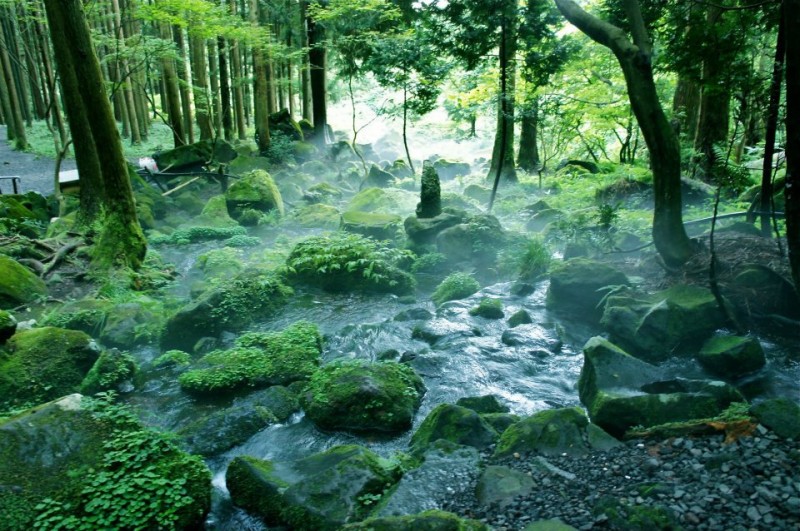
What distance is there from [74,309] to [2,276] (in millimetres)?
1381

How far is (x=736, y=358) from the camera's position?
22.2ft

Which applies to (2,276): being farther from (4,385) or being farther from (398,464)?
(398,464)

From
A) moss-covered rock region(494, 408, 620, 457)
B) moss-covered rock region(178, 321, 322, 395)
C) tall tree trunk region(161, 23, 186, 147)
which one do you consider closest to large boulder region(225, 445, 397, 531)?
moss-covered rock region(494, 408, 620, 457)

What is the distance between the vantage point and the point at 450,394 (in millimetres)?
7145

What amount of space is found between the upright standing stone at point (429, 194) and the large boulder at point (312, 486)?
9.29 m

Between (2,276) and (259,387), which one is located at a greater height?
(2,276)

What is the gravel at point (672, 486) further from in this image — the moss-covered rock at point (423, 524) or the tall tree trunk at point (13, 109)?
the tall tree trunk at point (13, 109)

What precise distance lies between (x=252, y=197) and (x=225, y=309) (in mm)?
8854

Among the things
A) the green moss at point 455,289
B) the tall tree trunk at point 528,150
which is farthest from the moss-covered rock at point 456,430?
the tall tree trunk at point 528,150

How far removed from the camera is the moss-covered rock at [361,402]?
247 inches

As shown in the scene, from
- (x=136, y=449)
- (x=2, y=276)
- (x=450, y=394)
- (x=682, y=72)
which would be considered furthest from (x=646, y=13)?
(x=2, y=276)

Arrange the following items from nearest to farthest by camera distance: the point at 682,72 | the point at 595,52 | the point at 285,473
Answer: the point at 285,473, the point at 682,72, the point at 595,52

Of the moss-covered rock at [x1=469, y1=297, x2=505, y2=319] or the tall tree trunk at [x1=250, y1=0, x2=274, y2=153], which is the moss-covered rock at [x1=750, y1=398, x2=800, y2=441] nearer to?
the moss-covered rock at [x1=469, y1=297, x2=505, y2=319]

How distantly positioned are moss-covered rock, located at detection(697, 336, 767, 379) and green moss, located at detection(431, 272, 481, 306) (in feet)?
15.3
